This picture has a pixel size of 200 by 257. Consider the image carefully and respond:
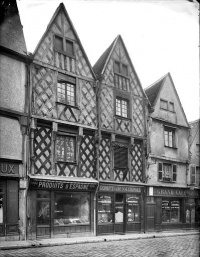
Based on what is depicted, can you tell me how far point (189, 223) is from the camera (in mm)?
20375

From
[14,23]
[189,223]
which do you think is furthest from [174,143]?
[14,23]

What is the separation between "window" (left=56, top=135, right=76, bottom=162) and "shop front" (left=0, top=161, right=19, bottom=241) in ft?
7.93

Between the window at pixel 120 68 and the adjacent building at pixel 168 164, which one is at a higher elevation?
the window at pixel 120 68

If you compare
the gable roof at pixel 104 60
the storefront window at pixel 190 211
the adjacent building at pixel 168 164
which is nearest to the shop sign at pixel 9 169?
the gable roof at pixel 104 60

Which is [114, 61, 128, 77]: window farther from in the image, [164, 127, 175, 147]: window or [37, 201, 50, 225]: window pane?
[37, 201, 50, 225]: window pane

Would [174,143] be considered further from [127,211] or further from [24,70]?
[24,70]

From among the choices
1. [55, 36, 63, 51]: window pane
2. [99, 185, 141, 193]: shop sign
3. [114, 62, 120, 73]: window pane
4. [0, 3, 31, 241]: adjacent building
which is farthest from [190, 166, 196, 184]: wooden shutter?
[0, 3, 31, 241]: adjacent building

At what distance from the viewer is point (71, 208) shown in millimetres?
14891

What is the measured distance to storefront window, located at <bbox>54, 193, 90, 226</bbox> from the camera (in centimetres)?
1439

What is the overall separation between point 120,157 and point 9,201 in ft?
22.0

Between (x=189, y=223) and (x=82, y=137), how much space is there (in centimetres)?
986

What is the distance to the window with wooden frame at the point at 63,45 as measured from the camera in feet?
49.7

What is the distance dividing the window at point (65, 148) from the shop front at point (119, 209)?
7.30 feet

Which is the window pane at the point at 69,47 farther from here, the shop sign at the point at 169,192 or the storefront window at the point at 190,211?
the storefront window at the point at 190,211
